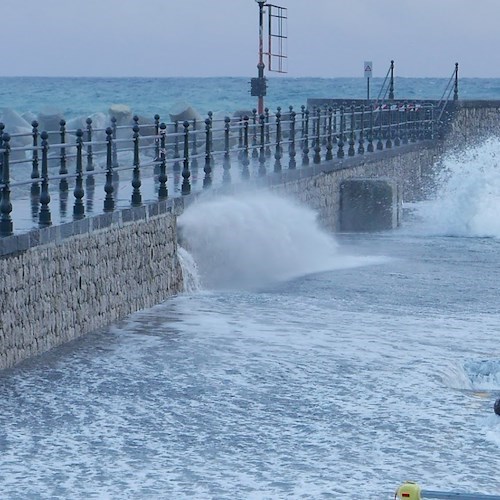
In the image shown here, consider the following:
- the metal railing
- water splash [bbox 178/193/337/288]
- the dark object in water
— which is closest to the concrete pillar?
the metal railing

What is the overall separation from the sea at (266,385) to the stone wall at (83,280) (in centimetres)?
19

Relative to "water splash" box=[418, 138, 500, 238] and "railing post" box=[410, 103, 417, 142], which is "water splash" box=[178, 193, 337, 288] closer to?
"water splash" box=[418, 138, 500, 238]

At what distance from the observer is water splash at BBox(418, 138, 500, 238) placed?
85.9ft

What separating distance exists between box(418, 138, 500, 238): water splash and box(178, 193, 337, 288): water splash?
4.78 metres

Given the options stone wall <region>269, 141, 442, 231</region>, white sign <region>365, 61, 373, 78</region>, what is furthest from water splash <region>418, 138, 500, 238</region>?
white sign <region>365, 61, 373, 78</region>

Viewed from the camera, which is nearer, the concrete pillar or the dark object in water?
the dark object in water

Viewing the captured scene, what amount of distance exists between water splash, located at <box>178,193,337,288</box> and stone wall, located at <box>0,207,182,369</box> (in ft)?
4.53

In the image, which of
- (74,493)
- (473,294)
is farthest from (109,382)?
(473,294)

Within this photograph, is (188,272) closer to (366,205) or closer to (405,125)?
(366,205)

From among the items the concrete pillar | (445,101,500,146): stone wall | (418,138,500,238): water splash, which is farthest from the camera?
(445,101,500,146): stone wall

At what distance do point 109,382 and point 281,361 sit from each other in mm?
1559

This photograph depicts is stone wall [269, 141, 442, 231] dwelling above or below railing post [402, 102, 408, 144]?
below

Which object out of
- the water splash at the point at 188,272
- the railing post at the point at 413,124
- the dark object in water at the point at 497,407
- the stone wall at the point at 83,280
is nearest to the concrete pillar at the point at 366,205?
the water splash at the point at 188,272

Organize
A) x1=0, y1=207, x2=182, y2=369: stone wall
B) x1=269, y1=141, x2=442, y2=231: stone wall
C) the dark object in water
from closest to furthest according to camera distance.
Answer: the dark object in water < x1=0, y1=207, x2=182, y2=369: stone wall < x1=269, y1=141, x2=442, y2=231: stone wall
